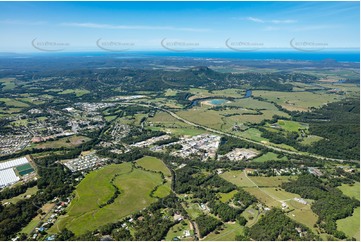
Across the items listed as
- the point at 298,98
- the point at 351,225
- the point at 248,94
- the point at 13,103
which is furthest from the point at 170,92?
the point at 351,225

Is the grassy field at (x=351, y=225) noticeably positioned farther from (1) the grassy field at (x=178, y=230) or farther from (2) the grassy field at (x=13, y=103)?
(2) the grassy field at (x=13, y=103)

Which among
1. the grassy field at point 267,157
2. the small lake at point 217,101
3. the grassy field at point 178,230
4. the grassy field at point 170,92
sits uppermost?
the grassy field at point 170,92

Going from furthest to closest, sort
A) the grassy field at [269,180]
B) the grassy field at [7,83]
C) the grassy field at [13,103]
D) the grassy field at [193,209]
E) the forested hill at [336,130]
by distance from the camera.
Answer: the grassy field at [7,83], the grassy field at [13,103], the forested hill at [336,130], the grassy field at [269,180], the grassy field at [193,209]

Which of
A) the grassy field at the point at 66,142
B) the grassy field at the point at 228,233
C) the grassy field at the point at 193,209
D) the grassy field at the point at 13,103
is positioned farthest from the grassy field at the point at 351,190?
the grassy field at the point at 13,103

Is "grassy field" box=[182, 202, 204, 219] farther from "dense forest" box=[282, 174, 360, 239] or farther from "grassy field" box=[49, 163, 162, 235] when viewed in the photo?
"dense forest" box=[282, 174, 360, 239]

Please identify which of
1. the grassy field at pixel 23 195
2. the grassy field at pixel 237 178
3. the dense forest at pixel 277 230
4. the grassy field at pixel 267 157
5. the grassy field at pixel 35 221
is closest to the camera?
the dense forest at pixel 277 230

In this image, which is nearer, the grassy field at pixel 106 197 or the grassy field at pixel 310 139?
the grassy field at pixel 106 197

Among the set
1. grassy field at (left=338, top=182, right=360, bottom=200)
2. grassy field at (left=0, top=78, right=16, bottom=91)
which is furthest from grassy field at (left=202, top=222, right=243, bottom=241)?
grassy field at (left=0, top=78, right=16, bottom=91)

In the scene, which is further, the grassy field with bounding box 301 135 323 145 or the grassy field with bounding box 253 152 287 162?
the grassy field with bounding box 301 135 323 145
